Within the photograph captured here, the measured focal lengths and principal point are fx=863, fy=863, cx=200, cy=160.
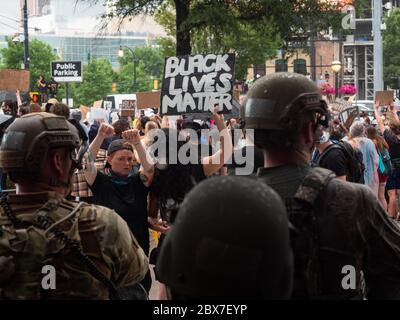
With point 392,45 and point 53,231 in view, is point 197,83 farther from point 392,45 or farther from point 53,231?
point 392,45

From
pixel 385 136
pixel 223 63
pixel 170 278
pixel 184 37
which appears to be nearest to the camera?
pixel 170 278

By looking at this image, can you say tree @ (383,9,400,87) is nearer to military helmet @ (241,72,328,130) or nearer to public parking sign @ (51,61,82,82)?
public parking sign @ (51,61,82,82)

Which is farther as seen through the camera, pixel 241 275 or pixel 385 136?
pixel 385 136

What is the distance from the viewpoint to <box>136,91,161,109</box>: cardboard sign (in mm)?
17656

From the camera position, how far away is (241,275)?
2020mm

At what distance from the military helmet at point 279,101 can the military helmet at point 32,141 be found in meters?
0.72

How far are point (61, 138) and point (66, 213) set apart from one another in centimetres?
31

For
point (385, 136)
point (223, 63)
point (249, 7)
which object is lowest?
point (385, 136)

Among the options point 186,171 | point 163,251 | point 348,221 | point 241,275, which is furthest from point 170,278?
point 186,171

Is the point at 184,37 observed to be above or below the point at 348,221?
above

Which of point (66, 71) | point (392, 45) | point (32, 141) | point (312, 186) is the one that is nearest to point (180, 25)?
point (66, 71)

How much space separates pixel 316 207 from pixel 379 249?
325mm

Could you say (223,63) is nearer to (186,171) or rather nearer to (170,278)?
(186,171)

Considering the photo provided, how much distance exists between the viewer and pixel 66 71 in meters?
24.9
